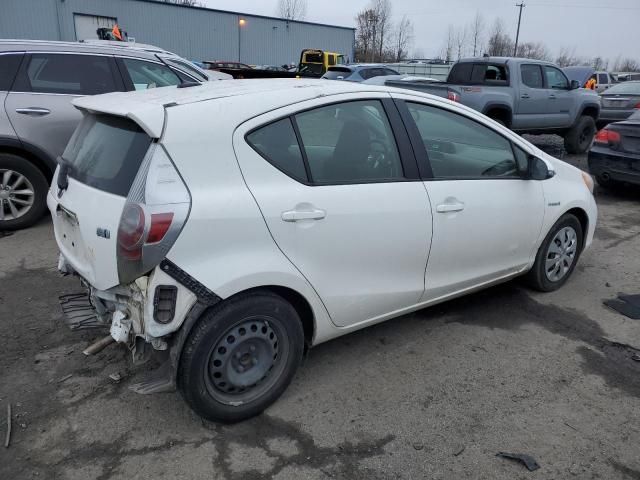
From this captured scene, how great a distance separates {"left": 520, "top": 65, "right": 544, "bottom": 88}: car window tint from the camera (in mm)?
10859

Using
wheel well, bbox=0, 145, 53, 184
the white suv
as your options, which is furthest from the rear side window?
the white suv

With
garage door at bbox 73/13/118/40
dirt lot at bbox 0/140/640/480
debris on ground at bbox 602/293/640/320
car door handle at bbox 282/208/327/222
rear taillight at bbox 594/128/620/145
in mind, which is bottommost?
dirt lot at bbox 0/140/640/480

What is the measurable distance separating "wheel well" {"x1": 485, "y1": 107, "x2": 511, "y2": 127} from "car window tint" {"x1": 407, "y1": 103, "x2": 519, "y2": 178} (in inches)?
276

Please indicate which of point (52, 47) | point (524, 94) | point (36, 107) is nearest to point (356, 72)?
point (524, 94)

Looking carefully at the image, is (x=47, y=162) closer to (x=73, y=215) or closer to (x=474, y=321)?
(x=73, y=215)

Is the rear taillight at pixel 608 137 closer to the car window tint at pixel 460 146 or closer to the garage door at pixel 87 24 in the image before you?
the car window tint at pixel 460 146

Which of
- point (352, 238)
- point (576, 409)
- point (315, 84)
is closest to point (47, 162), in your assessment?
point (315, 84)

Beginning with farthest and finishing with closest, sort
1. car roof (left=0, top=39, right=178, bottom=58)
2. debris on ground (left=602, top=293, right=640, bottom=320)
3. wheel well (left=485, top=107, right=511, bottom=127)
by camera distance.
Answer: wheel well (left=485, top=107, right=511, bottom=127) < car roof (left=0, top=39, right=178, bottom=58) < debris on ground (left=602, top=293, right=640, bottom=320)

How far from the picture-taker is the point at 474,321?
405 cm

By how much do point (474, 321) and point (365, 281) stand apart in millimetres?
1320

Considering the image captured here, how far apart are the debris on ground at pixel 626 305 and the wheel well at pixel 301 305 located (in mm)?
2644

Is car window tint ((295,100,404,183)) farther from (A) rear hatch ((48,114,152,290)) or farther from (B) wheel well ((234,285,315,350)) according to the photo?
(A) rear hatch ((48,114,152,290))

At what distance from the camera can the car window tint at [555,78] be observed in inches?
445

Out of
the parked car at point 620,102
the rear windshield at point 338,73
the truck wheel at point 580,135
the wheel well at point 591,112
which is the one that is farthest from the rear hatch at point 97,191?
the rear windshield at point 338,73
